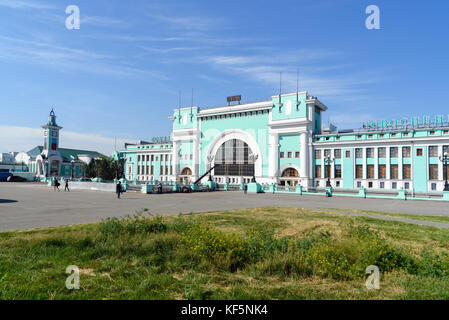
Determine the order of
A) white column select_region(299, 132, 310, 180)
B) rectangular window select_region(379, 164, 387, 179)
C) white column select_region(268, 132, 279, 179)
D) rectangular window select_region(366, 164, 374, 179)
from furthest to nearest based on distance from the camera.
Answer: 1. white column select_region(268, 132, 279, 179)
2. white column select_region(299, 132, 310, 180)
3. rectangular window select_region(366, 164, 374, 179)
4. rectangular window select_region(379, 164, 387, 179)

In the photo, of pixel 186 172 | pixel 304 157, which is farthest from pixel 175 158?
pixel 304 157

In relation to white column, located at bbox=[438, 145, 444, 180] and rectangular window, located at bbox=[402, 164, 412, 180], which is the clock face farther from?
white column, located at bbox=[438, 145, 444, 180]

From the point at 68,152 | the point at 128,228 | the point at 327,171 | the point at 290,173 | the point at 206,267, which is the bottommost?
the point at 206,267

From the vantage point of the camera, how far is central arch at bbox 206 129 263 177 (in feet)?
188

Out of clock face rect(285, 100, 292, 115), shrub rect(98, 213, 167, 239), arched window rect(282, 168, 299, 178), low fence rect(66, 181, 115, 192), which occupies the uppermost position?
clock face rect(285, 100, 292, 115)

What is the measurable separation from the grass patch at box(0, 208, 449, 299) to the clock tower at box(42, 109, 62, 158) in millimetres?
88674

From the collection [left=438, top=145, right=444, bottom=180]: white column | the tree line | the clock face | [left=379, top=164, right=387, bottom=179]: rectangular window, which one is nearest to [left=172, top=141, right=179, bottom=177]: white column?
the tree line

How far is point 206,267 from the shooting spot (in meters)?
6.29

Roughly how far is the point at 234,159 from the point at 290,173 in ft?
42.9

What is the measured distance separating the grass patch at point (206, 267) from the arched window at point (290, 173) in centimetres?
4430

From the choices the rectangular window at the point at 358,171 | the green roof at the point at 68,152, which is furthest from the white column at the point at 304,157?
the green roof at the point at 68,152

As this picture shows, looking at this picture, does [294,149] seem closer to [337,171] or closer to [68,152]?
[337,171]

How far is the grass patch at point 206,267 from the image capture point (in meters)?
4.84
